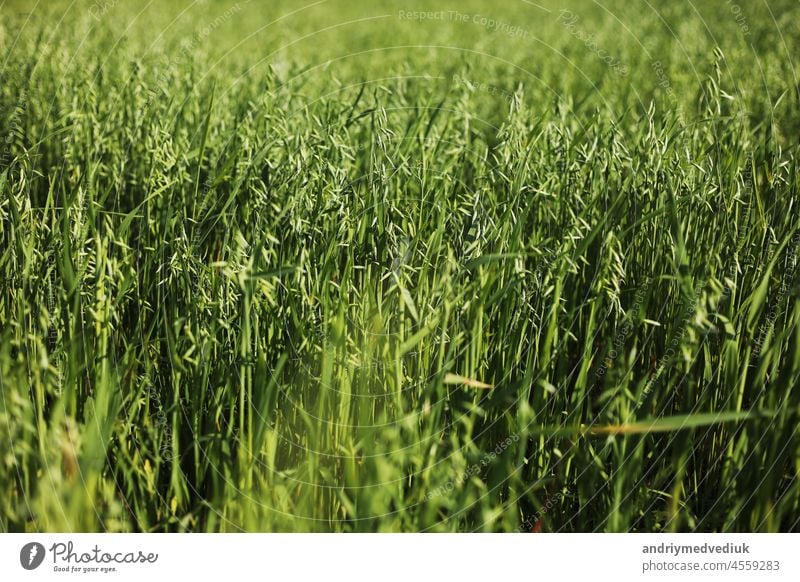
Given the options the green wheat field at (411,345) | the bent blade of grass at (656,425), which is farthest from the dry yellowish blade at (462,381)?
the bent blade of grass at (656,425)

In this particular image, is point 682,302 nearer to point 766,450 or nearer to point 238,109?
point 766,450

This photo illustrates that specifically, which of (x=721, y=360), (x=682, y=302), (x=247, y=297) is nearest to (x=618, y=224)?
(x=682, y=302)

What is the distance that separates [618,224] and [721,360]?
13.6 inches

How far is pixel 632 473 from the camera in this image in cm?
110
